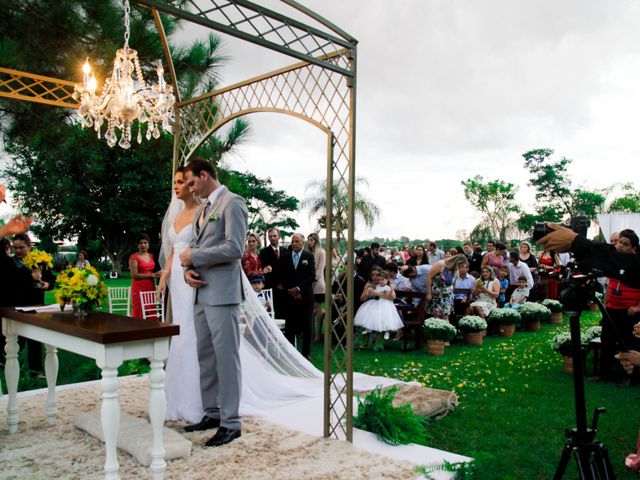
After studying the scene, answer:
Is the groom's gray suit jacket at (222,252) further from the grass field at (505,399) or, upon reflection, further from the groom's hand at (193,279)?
the grass field at (505,399)

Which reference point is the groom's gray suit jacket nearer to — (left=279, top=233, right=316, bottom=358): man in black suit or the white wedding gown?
the white wedding gown

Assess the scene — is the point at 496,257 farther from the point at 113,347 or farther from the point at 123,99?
the point at 113,347

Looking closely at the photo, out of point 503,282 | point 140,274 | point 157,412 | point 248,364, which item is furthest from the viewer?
point 503,282

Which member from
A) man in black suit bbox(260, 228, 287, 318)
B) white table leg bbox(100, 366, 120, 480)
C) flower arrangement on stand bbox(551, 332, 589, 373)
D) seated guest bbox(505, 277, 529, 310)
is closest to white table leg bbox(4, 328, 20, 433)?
white table leg bbox(100, 366, 120, 480)

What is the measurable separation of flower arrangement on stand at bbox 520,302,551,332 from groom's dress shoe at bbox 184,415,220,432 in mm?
7621

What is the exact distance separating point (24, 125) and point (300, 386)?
6.61 metres

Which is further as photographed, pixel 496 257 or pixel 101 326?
pixel 496 257

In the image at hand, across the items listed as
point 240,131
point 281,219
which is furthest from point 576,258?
point 281,219

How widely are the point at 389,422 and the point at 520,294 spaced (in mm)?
8034

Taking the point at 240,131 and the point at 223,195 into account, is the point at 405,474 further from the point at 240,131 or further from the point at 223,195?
the point at 240,131

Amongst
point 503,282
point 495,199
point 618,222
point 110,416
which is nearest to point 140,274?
→ point 110,416

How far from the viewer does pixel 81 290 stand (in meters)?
4.09

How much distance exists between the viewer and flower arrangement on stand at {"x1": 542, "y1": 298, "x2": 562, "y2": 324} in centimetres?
1174

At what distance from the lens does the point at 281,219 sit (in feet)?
218
